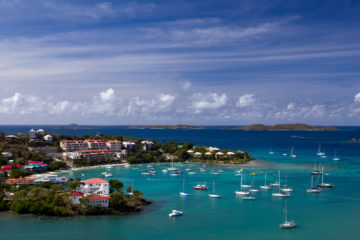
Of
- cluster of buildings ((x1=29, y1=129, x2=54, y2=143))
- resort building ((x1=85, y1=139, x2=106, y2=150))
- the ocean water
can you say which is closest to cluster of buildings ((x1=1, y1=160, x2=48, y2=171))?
the ocean water

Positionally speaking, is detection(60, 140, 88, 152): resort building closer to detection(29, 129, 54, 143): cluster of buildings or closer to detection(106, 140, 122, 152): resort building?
detection(106, 140, 122, 152): resort building

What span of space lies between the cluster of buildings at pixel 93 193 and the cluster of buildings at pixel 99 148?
34.1m

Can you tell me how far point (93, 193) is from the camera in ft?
138

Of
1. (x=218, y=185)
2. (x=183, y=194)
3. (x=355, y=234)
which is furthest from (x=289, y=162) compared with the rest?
(x=355, y=234)

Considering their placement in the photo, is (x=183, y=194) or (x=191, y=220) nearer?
(x=191, y=220)

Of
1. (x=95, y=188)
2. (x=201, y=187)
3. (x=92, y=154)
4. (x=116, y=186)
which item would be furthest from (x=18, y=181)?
(x=92, y=154)

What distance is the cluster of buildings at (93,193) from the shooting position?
125 feet

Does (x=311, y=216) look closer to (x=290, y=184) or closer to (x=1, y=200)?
(x=290, y=184)

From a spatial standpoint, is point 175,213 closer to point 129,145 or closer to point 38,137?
point 129,145

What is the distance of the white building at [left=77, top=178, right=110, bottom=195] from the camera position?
42.1m

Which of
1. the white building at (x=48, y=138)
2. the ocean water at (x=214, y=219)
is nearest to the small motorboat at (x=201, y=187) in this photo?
the ocean water at (x=214, y=219)

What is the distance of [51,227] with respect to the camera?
3334cm

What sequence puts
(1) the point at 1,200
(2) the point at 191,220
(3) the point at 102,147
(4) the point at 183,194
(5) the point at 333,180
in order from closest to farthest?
(2) the point at 191,220, (1) the point at 1,200, (4) the point at 183,194, (5) the point at 333,180, (3) the point at 102,147

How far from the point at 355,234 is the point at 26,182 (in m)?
45.3
